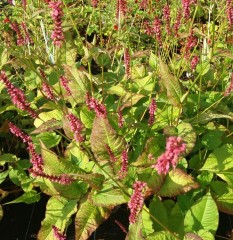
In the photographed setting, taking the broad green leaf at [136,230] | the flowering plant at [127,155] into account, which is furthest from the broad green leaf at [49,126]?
the broad green leaf at [136,230]

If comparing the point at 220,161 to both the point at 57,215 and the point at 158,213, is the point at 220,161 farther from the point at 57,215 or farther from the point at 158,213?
the point at 57,215

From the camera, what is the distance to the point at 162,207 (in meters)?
1.63

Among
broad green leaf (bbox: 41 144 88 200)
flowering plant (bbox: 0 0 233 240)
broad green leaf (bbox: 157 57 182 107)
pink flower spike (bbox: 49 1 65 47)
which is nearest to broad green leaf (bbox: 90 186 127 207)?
flowering plant (bbox: 0 0 233 240)

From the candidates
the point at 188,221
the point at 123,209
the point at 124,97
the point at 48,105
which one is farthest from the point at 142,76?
the point at 188,221

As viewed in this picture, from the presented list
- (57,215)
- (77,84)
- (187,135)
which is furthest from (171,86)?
(57,215)

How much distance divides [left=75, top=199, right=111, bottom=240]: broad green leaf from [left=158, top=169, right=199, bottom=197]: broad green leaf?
264 millimetres

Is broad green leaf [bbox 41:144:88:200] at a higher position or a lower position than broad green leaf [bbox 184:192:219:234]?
higher

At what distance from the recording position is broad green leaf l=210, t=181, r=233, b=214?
1.70 meters

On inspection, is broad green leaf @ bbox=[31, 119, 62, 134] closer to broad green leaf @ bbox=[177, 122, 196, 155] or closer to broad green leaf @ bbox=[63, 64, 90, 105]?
broad green leaf @ bbox=[63, 64, 90, 105]

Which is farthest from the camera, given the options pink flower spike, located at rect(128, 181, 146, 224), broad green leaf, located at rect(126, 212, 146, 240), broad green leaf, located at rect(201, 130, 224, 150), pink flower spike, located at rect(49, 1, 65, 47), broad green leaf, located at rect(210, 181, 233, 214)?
broad green leaf, located at rect(201, 130, 224, 150)

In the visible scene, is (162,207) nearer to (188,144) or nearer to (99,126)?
(188,144)

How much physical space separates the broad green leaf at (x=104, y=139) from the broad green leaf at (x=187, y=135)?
0.26 metres

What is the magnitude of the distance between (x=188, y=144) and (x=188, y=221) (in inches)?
12.5

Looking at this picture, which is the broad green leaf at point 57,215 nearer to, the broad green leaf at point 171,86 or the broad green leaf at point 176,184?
the broad green leaf at point 176,184
